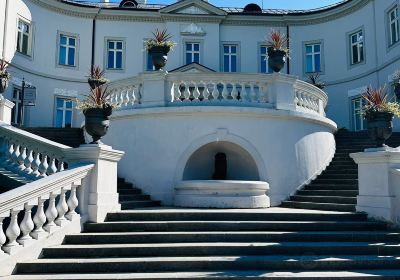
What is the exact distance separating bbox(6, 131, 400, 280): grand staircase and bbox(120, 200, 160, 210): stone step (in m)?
1.22

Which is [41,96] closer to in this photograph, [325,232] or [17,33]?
[17,33]

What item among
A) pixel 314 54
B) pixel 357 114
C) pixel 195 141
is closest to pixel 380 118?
pixel 195 141

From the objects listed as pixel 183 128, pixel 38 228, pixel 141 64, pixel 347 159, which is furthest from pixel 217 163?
pixel 141 64

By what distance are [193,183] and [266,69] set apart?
15760 millimetres

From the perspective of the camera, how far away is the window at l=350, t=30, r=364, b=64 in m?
22.4

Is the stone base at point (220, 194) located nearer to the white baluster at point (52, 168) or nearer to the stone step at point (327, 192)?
the stone step at point (327, 192)

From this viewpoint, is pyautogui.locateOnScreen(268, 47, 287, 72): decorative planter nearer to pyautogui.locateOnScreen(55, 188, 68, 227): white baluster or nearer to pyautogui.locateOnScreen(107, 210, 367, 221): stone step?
pyautogui.locateOnScreen(107, 210, 367, 221): stone step

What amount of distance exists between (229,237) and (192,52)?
17955mm

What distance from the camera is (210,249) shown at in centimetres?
656

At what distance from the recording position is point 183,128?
10.8 m

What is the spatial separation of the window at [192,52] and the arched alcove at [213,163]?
12.5 metres

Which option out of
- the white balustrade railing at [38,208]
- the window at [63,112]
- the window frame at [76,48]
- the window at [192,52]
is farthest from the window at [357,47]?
the white balustrade railing at [38,208]

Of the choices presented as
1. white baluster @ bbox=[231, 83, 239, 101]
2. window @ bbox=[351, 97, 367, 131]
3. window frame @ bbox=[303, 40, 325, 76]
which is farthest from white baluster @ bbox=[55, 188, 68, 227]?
window frame @ bbox=[303, 40, 325, 76]

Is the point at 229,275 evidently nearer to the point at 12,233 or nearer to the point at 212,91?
the point at 12,233
